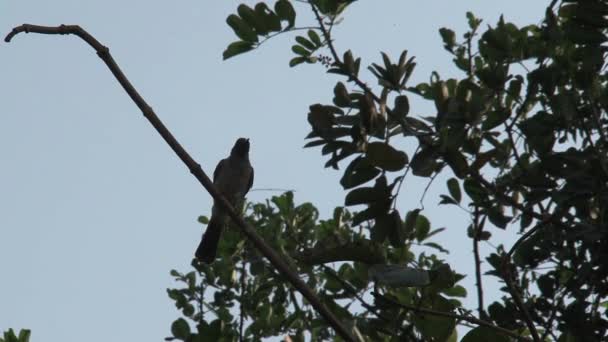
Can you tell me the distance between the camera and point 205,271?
24.7 feet

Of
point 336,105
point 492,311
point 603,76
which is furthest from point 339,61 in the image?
point 603,76

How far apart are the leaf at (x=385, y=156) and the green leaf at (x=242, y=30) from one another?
1879mm

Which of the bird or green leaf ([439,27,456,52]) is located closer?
green leaf ([439,27,456,52])

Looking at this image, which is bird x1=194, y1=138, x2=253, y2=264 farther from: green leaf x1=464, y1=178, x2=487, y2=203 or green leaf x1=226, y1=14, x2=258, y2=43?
green leaf x1=464, y1=178, x2=487, y2=203

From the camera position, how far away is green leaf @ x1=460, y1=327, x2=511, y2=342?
244cm

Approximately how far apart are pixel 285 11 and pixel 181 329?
162 centimetres

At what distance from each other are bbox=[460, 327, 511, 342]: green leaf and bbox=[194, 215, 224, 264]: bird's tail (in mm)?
5141

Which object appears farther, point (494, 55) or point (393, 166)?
point (494, 55)

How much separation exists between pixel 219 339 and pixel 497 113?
1.48 meters

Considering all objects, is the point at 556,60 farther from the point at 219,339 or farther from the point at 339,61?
the point at 219,339

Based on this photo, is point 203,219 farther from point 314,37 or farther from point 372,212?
point 372,212

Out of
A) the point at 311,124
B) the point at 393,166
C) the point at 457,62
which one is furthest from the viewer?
the point at 457,62

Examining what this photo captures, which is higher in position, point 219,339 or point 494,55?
point 494,55

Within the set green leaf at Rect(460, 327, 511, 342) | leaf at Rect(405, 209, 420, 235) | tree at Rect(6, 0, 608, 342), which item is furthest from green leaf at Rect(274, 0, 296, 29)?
green leaf at Rect(460, 327, 511, 342)
